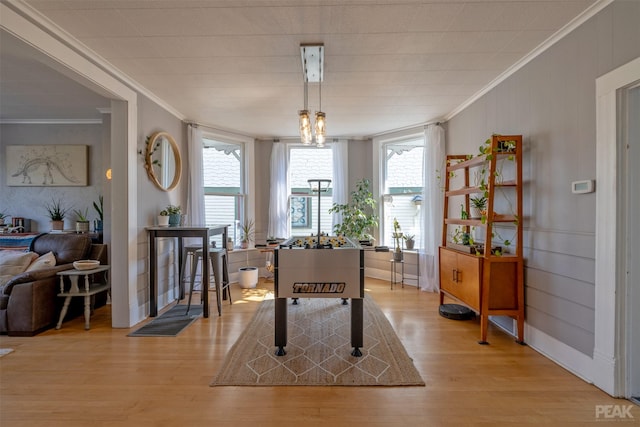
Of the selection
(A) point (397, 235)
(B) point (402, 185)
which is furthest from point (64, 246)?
(B) point (402, 185)

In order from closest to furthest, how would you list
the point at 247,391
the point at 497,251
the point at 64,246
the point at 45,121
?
the point at 247,391
the point at 497,251
the point at 64,246
the point at 45,121

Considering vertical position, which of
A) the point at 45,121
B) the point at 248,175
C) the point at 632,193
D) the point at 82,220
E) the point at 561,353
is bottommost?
the point at 561,353

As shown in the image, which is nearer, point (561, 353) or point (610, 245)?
point (610, 245)

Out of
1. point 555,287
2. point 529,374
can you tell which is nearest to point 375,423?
point 529,374

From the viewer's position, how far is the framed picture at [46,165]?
13.9 ft

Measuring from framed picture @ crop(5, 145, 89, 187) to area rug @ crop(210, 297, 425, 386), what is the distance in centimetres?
347

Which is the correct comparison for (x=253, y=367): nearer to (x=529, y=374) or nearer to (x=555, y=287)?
(x=529, y=374)

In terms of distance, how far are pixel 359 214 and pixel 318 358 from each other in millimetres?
2864

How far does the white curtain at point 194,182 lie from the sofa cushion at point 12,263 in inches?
69.4

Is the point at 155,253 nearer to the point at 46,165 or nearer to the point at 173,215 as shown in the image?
the point at 173,215

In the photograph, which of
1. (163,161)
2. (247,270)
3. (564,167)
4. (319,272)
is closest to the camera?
(564,167)

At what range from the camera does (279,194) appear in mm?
5195

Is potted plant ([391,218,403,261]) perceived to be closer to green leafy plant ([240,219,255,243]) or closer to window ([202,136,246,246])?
green leafy plant ([240,219,255,243])

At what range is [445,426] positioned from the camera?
5.46 ft
